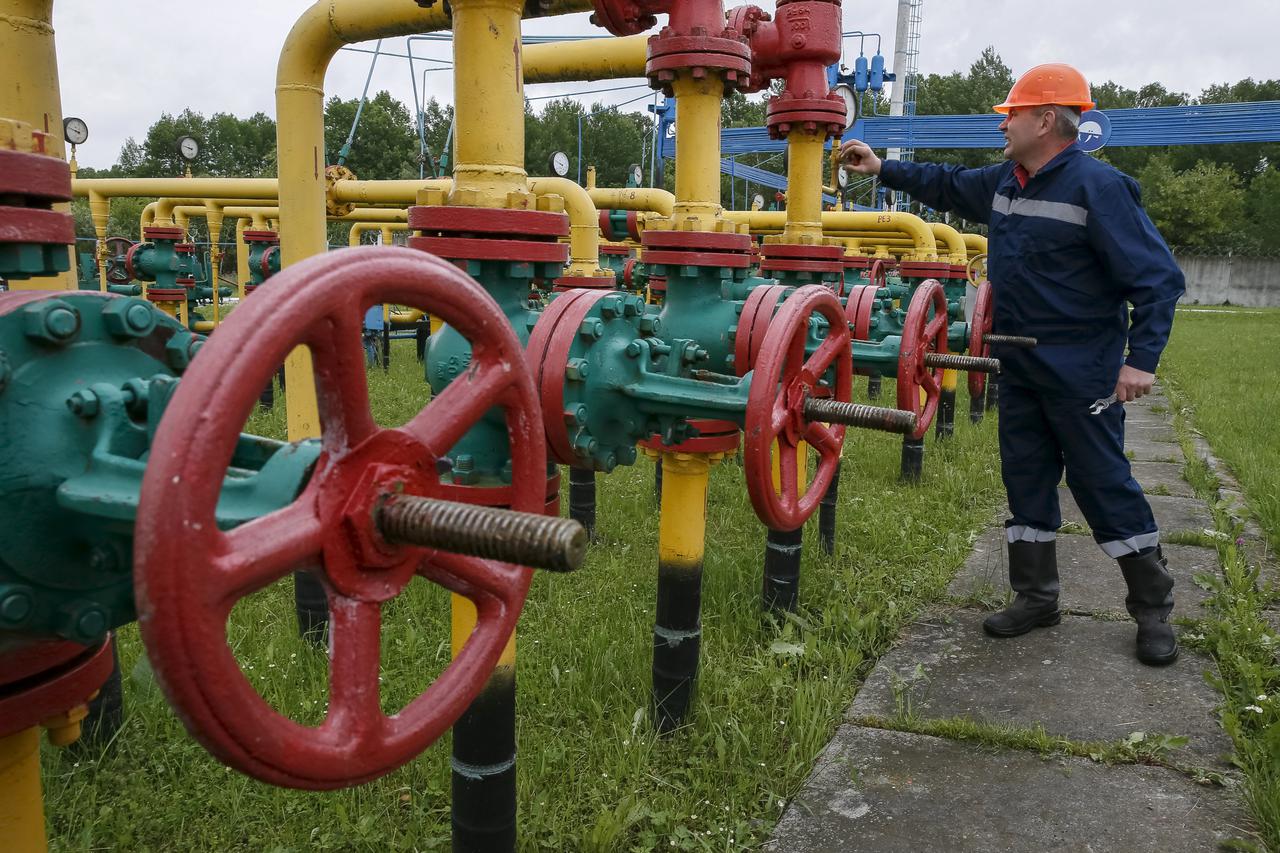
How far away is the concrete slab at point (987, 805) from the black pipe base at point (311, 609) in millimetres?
1388

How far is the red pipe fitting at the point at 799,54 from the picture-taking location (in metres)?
2.63

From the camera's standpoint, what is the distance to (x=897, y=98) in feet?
52.7

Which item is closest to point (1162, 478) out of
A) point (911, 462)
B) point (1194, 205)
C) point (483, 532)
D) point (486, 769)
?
point (911, 462)

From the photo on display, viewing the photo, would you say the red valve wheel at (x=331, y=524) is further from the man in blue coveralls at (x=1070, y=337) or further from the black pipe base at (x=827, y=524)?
the black pipe base at (x=827, y=524)

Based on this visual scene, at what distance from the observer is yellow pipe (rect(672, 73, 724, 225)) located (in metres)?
2.09

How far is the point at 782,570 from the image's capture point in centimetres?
298

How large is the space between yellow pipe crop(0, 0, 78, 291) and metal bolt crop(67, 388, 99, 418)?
363 mm

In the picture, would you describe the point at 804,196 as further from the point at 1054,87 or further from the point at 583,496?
the point at 583,496

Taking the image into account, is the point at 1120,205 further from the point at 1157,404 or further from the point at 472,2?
the point at 1157,404

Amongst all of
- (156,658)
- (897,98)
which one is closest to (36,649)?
(156,658)

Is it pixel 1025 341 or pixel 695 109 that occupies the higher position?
pixel 695 109

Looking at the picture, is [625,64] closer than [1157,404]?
Yes

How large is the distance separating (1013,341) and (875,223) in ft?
6.96

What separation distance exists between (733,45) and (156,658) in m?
1.79
